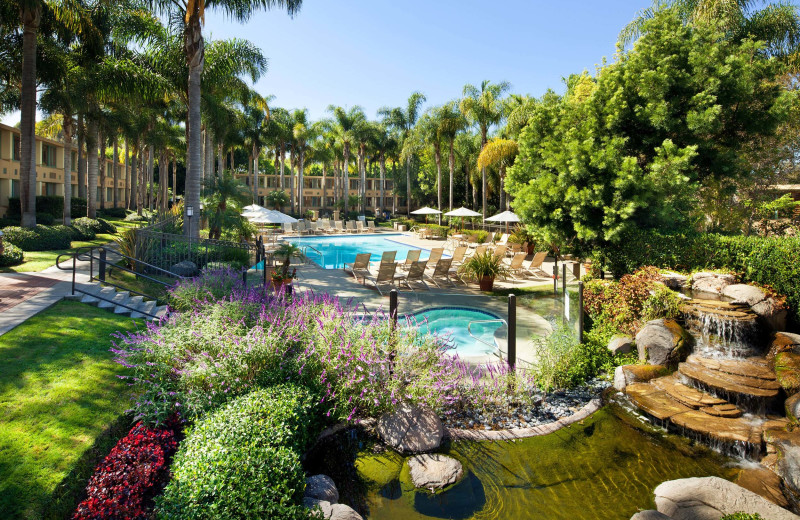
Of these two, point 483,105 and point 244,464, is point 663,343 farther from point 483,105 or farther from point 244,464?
point 483,105

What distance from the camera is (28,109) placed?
16.1 metres

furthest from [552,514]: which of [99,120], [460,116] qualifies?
[460,116]

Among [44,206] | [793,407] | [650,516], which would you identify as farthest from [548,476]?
[44,206]

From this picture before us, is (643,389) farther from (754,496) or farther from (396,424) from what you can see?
(396,424)

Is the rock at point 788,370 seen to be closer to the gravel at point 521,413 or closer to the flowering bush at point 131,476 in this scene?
the gravel at point 521,413

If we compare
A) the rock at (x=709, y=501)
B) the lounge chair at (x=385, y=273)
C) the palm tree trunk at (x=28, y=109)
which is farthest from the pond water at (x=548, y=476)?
the palm tree trunk at (x=28, y=109)

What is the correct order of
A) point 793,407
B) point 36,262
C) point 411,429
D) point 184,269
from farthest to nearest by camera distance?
point 36,262 < point 184,269 < point 793,407 < point 411,429

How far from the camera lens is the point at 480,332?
23.8 ft

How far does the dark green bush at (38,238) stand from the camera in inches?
591

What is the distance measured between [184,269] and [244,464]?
9657 millimetres

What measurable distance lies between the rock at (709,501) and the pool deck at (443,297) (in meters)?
2.73

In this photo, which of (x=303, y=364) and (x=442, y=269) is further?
(x=442, y=269)

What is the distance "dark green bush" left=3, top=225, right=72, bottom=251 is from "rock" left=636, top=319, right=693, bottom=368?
17.9m

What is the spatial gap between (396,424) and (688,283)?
7041 mm
